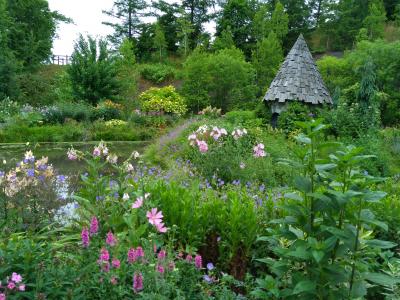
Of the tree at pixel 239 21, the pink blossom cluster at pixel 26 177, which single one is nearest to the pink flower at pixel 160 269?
the pink blossom cluster at pixel 26 177

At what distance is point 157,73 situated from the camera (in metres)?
29.9

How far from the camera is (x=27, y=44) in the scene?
30703mm

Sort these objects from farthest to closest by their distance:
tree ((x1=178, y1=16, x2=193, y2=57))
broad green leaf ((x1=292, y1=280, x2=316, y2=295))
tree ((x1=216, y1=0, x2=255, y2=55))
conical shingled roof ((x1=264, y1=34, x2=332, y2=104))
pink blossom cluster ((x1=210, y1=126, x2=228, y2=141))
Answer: tree ((x1=216, y1=0, x2=255, y2=55)) → tree ((x1=178, y1=16, x2=193, y2=57)) → conical shingled roof ((x1=264, y1=34, x2=332, y2=104)) → pink blossom cluster ((x1=210, y1=126, x2=228, y2=141)) → broad green leaf ((x1=292, y1=280, x2=316, y2=295))

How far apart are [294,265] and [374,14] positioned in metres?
31.1

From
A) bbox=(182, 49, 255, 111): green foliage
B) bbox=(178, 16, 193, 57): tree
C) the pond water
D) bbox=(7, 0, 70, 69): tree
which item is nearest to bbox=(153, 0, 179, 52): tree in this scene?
bbox=(178, 16, 193, 57): tree

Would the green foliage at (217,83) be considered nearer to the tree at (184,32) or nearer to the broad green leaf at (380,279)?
the tree at (184,32)

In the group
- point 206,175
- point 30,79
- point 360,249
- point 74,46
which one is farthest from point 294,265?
point 30,79

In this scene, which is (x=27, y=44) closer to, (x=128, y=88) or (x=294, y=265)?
(x=128, y=88)

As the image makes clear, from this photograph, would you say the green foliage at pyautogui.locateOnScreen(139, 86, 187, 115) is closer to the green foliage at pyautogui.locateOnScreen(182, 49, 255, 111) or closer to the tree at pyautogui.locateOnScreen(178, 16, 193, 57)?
the green foliage at pyautogui.locateOnScreen(182, 49, 255, 111)

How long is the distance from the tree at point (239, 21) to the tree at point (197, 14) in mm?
2160

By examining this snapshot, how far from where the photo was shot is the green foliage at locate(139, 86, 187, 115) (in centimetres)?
2083

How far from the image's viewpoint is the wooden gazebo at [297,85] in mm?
12016

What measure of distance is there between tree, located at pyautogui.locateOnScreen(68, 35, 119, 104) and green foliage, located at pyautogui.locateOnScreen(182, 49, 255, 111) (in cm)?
415

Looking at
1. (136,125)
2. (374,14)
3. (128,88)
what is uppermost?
(374,14)
